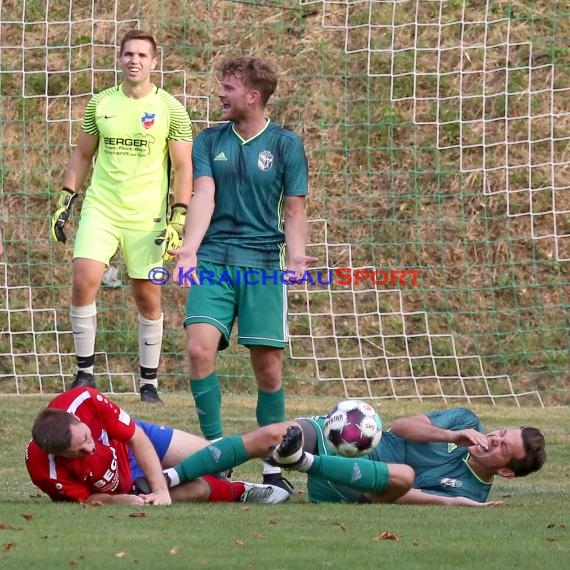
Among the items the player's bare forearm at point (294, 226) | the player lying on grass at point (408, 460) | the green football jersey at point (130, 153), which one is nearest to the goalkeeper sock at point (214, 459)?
the player lying on grass at point (408, 460)

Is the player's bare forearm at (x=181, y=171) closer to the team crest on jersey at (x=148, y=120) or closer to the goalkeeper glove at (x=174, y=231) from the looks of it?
the goalkeeper glove at (x=174, y=231)

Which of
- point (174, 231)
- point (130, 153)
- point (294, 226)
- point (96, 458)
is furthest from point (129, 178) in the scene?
point (96, 458)

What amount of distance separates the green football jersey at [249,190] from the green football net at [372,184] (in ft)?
17.7

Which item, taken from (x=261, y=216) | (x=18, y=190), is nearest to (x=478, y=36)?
(x=18, y=190)

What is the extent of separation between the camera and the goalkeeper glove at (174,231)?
9.52 m

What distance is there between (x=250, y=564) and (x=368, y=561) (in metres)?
0.40

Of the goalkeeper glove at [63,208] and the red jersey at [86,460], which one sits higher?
the goalkeeper glove at [63,208]

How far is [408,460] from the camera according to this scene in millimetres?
6270

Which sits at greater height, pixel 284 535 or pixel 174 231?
pixel 174 231

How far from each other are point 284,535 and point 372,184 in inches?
344

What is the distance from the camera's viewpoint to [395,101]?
13648 mm

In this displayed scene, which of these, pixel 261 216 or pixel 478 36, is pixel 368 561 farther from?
pixel 478 36

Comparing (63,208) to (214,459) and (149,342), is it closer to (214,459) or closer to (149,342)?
(149,342)

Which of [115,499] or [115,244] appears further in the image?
[115,244]
